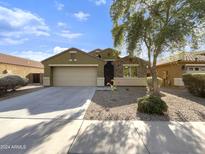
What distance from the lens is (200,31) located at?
459 inches

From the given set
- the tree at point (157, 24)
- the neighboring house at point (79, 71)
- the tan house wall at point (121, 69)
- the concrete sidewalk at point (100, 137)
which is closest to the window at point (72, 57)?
the neighboring house at point (79, 71)

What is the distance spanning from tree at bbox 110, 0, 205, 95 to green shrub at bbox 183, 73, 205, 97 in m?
3.13

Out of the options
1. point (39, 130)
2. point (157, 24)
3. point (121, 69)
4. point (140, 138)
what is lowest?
point (140, 138)

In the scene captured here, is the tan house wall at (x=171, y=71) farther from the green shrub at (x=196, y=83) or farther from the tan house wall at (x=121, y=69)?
the green shrub at (x=196, y=83)

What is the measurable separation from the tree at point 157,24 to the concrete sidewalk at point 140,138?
16.3ft

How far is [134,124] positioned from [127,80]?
56.1ft

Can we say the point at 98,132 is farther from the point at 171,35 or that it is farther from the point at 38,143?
the point at 171,35

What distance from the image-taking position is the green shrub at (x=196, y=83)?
14055 mm

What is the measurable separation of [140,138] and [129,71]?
18.9 metres

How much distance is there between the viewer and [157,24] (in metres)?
12.6

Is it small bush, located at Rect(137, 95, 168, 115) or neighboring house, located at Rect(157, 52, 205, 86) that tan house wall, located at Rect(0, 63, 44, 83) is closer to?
neighboring house, located at Rect(157, 52, 205, 86)

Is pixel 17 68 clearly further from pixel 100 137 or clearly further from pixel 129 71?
pixel 100 137

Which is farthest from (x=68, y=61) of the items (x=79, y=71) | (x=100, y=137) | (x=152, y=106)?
(x=100, y=137)

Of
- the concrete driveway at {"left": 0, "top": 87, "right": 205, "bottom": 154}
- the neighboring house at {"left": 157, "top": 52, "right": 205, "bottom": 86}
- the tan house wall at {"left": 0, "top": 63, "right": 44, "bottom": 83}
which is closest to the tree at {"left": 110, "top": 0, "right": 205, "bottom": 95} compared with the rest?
the concrete driveway at {"left": 0, "top": 87, "right": 205, "bottom": 154}
